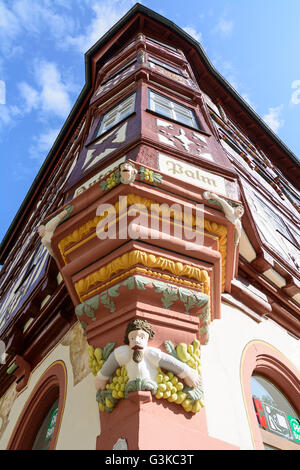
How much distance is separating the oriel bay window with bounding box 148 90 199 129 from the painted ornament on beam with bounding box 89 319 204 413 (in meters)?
3.72

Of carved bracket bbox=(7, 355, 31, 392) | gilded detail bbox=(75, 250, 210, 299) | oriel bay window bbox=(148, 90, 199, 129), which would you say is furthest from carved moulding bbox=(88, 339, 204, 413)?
oriel bay window bbox=(148, 90, 199, 129)

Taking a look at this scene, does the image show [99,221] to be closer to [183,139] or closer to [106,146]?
[106,146]

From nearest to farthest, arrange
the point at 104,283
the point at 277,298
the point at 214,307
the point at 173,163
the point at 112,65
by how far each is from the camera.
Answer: the point at 104,283, the point at 214,307, the point at 173,163, the point at 277,298, the point at 112,65

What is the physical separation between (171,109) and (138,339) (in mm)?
4341

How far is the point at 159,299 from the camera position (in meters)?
2.98

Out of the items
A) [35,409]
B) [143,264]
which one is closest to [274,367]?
[143,264]

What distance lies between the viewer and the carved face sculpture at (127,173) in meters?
3.40

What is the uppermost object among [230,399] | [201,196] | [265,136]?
[265,136]

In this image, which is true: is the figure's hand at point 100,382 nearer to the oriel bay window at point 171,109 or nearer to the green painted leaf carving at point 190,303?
the green painted leaf carving at point 190,303

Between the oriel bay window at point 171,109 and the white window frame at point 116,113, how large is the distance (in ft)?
1.03
